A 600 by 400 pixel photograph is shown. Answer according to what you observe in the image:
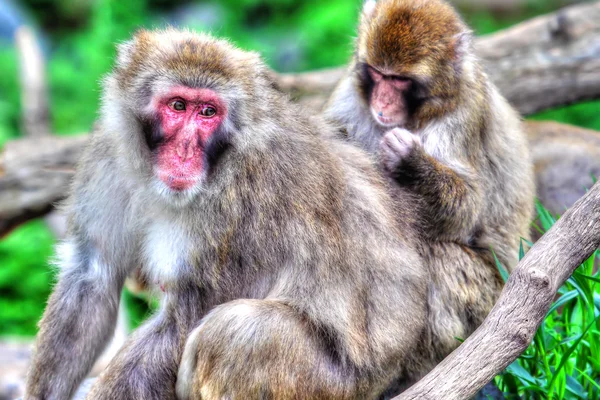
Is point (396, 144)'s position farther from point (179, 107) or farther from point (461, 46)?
point (179, 107)

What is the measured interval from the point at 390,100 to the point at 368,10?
2.47ft

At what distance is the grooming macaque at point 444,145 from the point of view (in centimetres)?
445

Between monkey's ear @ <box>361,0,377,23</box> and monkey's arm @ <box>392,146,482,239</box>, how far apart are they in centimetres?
106

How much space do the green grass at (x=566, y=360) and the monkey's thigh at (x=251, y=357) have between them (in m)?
1.15

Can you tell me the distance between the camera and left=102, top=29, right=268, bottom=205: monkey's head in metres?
3.69

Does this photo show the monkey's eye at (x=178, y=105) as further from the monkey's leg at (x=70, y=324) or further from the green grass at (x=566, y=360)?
the green grass at (x=566, y=360)

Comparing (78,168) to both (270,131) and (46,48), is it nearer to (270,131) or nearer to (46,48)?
(270,131)

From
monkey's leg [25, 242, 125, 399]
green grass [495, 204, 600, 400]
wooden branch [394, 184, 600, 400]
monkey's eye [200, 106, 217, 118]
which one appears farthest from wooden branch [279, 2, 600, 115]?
wooden branch [394, 184, 600, 400]

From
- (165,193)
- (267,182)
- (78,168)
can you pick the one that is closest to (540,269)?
(267,182)

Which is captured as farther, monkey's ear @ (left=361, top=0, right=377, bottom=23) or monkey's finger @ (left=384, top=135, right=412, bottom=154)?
monkey's ear @ (left=361, top=0, right=377, bottom=23)

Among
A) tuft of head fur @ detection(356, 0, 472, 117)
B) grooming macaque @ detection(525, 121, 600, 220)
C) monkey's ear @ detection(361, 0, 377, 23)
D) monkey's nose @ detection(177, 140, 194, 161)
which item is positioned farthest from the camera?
grooming macaque @ detection(525, 121, 600, 220)

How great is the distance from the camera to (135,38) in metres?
4.02

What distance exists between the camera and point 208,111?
3.75 metres

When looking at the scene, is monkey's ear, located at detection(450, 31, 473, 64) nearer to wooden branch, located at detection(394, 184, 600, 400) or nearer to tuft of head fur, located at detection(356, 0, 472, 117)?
tuft of head fur, located at detection(356, 0, 472, 117)
